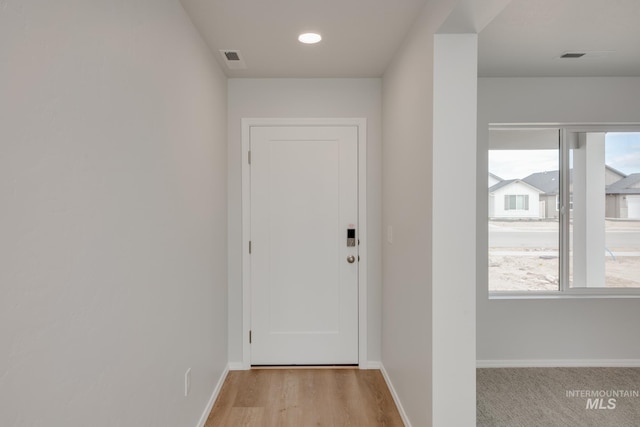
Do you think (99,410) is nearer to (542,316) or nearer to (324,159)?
(324,159)

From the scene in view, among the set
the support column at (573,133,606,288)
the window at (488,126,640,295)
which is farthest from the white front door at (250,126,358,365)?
the support column at (573,133,606,288)

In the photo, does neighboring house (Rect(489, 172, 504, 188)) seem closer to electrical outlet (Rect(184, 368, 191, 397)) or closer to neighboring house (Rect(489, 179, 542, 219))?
neighboring house (Rect(489, 179, 542, 219))

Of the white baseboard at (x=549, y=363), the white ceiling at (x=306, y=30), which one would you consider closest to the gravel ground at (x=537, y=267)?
the white baseboard at (x=549, y=363)

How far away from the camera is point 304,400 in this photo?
2709mm

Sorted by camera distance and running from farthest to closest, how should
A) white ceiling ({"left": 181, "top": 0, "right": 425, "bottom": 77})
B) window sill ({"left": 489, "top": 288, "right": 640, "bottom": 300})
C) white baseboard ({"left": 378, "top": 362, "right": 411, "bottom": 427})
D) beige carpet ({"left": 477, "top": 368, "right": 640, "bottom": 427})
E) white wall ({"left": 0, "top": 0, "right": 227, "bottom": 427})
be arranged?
window sill ({"left": 489, "top": 288, "right": 640, "bottom": 300}) → beige carpet ({"left": 477, "top": 368, "right": 640, "bottom": 427}) → white baseboard ({"left": 378, "top": 362, "right": 411, "bottom": 427}) → white ceiling ({"left": 181, "top": 0, "right": 425, "bottom": 77}) → white wall ({"left": 0, "top": 0, "right": 227, "bottom": 427})

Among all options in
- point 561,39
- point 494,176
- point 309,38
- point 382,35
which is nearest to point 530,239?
point 494,176

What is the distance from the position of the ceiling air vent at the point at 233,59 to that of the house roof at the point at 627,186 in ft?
10.6

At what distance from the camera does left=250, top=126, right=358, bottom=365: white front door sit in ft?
10.7

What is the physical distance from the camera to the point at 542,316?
3314mm

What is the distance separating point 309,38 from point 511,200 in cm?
221

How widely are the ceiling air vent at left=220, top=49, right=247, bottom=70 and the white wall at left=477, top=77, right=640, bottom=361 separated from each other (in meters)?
1.99

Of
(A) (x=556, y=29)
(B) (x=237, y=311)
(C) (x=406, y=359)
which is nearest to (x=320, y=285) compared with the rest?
(B) (x=237, y=311)

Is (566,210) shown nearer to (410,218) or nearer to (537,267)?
(537,267)

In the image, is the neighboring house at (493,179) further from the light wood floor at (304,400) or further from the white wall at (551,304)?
the light wood floor at (304,400)
